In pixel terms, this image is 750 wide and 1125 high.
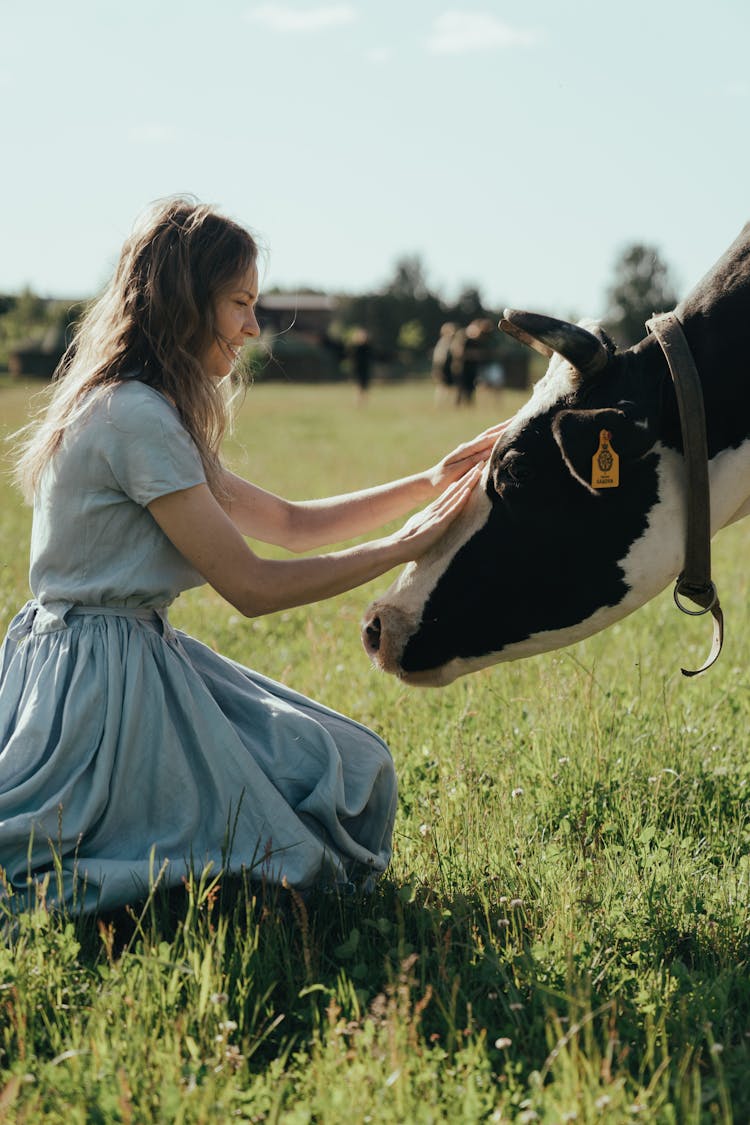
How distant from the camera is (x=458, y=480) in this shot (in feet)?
12.2

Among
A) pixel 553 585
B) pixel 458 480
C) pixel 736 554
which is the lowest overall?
pixel 736 554

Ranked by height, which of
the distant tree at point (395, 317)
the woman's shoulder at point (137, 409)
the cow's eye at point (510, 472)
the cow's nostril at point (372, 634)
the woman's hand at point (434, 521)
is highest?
the distant tree at point (395, 317)

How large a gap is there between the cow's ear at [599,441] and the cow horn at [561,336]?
A: 0.15 meters

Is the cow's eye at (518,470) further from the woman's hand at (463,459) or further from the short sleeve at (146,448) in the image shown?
the short sleeve at (146,448)

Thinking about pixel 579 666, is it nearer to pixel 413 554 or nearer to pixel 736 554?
pixel 413 554

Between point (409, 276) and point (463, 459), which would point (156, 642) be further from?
point (409, 276)

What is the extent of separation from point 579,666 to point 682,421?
6.63ft

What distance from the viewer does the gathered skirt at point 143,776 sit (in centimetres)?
303

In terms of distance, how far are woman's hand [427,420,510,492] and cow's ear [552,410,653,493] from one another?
542mm

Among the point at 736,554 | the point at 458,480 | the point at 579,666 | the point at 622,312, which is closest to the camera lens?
the point at 458,480

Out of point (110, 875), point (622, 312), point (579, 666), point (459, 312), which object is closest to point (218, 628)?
point (579, 666)

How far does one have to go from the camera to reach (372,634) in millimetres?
3645

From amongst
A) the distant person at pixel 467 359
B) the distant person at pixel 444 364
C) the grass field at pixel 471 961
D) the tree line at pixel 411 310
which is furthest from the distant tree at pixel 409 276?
the grass field at pixel 471 961

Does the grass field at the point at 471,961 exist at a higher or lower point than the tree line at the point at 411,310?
lower
